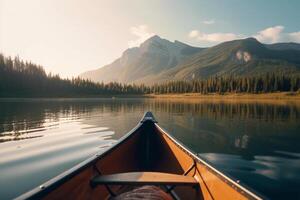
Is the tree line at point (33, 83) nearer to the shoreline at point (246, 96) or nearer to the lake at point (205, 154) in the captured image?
the shoreline at point (246, 96)

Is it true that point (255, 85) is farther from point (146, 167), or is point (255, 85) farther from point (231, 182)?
point (231, 182)

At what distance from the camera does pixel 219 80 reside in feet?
606

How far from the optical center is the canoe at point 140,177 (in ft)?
17.1

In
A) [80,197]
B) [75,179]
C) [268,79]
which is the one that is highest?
[268,79]

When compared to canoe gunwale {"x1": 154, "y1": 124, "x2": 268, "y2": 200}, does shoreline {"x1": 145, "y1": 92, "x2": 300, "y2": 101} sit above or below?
above

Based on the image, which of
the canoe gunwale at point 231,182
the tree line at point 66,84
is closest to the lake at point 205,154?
the canoe gunwale at point 231,182

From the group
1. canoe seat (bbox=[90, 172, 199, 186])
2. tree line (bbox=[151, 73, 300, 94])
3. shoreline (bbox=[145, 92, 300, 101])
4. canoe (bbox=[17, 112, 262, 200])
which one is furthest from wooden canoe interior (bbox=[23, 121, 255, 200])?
tree line (bbox=[151, 73, 300, 94])

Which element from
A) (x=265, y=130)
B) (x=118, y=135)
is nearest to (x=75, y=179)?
(x=118, y=135)

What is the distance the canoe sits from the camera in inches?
205

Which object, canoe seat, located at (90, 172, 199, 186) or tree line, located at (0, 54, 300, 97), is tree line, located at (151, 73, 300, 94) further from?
canoe seat, located at (90, 172, 199, 186)

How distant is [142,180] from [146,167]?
542 cm

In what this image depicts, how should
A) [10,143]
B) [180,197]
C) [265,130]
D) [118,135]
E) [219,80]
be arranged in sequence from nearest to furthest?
[180,197], [10,143], [118,135], [265,130], [219,80]

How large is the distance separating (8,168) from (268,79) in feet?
585

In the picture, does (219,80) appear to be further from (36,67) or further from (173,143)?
(173,143)
